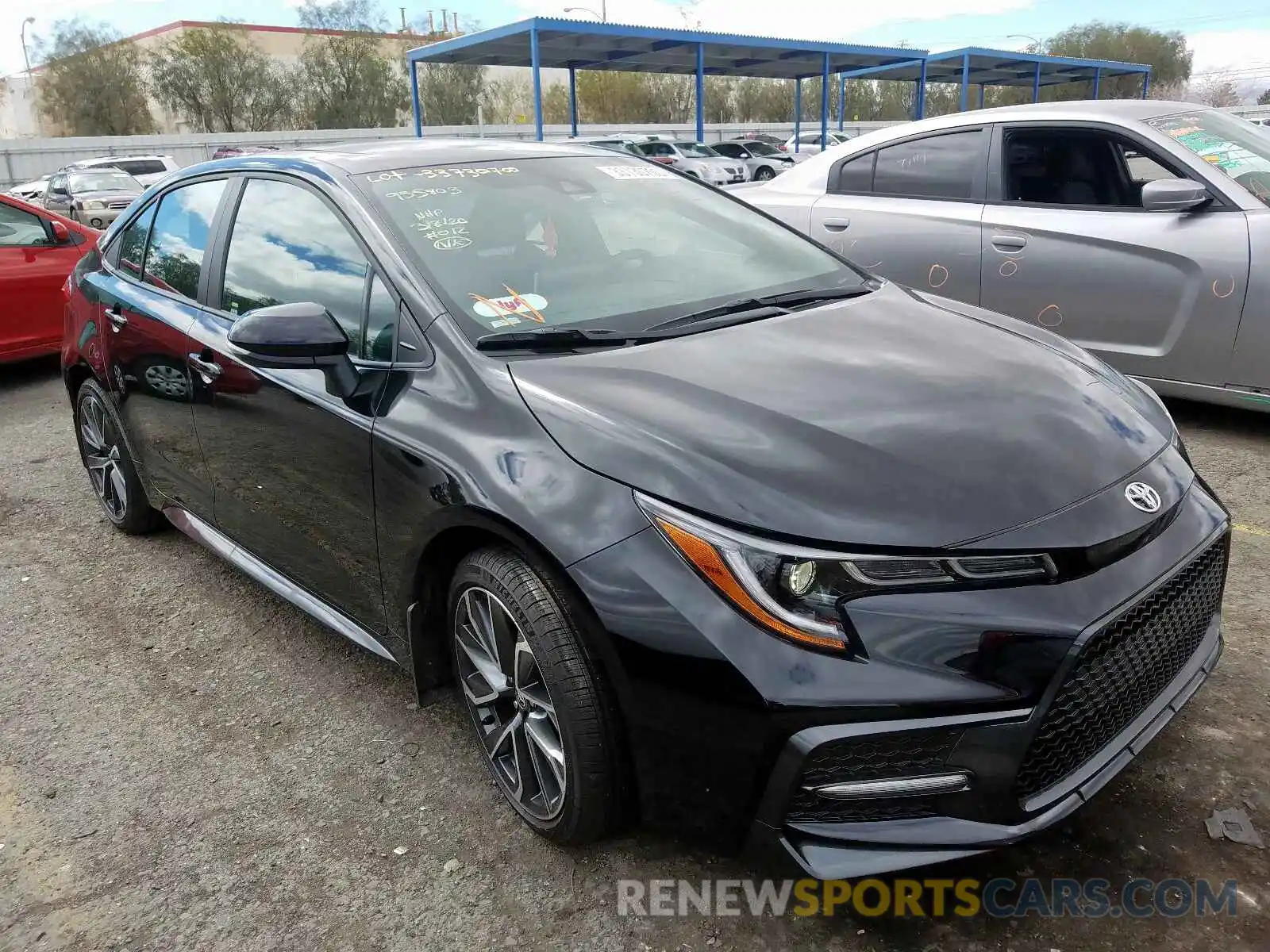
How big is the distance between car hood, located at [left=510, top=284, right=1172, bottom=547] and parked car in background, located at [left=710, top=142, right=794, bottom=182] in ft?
79.3

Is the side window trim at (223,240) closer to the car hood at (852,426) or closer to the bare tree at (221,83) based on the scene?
the car hood at (852,426)

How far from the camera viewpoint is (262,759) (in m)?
2.72

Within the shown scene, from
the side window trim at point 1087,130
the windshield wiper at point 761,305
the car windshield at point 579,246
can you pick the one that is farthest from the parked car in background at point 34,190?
the windshield wiper at point 761,305

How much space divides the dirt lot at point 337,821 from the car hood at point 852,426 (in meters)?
0.76

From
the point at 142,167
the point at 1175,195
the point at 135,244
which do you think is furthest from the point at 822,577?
the point at 142,167

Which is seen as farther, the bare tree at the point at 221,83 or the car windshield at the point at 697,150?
the bare tree at the point at 221,83

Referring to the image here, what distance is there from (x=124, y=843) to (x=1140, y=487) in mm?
2499

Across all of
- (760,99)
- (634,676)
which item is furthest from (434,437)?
(760,99)

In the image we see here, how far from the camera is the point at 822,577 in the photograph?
1784mm

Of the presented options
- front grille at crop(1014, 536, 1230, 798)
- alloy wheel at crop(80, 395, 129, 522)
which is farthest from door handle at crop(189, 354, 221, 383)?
front grille at crop(1014, 536, 1230, 798)

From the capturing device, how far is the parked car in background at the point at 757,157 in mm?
26516

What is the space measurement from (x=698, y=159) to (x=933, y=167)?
2113 centimetres

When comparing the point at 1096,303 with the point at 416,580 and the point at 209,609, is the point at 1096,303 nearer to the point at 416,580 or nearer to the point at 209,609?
the point at 416,580

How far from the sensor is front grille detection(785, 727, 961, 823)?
1716 millimetres
